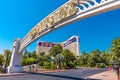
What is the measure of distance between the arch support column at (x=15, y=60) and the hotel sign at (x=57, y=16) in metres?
7.03

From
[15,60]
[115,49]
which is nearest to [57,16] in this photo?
[115,49]

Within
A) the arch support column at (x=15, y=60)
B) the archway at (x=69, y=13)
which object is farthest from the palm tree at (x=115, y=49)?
the arch support column at (x=15, y=60)

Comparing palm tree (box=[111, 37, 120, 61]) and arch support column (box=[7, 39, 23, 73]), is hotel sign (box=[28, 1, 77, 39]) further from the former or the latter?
palm tree (box=[111, 37, 120, 61])

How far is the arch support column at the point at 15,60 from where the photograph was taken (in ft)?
101

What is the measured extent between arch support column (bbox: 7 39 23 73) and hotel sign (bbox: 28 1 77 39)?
7027 mm

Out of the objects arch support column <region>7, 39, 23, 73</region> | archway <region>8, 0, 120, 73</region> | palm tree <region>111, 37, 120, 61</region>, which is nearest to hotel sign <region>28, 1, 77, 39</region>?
archway <region>8, 0, 120, 73</region>

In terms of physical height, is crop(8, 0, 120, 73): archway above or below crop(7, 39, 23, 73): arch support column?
above

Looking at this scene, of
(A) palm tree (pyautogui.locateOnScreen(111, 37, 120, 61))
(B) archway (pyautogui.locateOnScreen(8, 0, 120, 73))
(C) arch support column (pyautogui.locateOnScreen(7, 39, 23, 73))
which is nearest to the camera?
(B) archway (pyautogui.locateOnScreen(8, 0, 120, 73))

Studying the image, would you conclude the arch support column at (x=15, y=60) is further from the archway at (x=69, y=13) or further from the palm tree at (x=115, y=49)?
the palm tree at (x=115, y=49)

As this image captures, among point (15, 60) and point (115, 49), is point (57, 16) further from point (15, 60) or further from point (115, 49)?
point (15, 60)

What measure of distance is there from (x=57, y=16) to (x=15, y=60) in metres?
14.2

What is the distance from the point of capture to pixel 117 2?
1380 centimetres

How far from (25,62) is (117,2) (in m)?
45.1

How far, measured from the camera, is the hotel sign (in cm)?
1845
